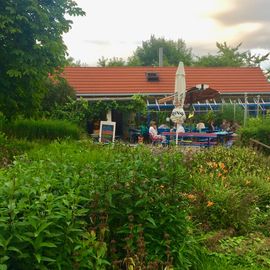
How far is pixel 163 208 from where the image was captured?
3.68 metres

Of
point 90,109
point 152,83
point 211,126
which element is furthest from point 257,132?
point 152,83

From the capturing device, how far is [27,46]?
10.1 m

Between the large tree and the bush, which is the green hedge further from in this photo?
the bush

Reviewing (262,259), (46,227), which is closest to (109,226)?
(46,227)

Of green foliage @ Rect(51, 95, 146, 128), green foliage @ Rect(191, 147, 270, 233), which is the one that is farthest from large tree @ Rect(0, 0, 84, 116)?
green foliage @ Rect(51, 95, 146, 128)

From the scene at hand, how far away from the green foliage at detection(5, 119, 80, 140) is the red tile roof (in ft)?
59.7

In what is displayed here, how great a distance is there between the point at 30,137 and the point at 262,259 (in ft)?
21.4

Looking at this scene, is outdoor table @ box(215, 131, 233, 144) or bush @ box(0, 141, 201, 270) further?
outdoor table @ box(215, 131, 233, 144)

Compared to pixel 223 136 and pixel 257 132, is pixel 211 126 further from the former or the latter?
pixel 257 132

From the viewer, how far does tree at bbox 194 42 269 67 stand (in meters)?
56.9

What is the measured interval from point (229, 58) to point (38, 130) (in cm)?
A: 5070

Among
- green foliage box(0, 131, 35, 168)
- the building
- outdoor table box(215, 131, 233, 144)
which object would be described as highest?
the building

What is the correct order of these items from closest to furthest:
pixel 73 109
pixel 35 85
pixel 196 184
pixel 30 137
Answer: pixel 196 184 → pixel 30 137 → pixel 35 85 → pixel 73 109

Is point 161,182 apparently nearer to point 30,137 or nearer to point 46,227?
point 46,227
